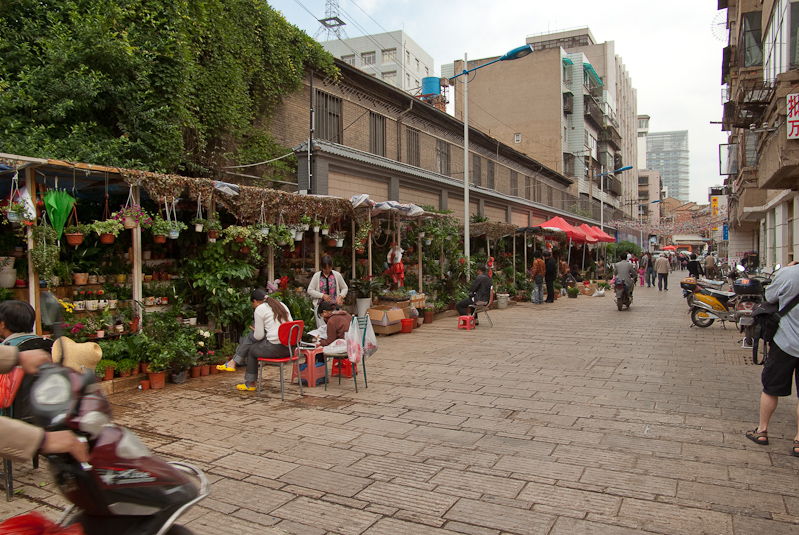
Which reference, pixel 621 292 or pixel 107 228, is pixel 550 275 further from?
pixel 107 228

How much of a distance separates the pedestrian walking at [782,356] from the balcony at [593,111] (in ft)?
137

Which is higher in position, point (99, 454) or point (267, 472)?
point (99, 454)

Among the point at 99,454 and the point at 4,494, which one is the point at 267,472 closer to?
the point at 4,494

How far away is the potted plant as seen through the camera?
7.59 meters

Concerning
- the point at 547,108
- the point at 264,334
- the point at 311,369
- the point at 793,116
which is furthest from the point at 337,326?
the point at 547,108

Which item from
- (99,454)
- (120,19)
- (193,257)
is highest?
(120,19)

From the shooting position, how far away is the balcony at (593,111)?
143 feet

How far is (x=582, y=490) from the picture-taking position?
160 inches

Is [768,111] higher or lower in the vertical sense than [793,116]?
higher

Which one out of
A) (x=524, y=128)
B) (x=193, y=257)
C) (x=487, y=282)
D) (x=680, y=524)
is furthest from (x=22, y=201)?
(x=524, y=128)

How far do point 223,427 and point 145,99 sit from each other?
8023 millimetres

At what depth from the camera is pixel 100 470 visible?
7.42ft

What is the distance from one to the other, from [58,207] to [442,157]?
58.7 ft

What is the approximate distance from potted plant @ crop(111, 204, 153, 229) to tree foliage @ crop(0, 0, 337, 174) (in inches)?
120
